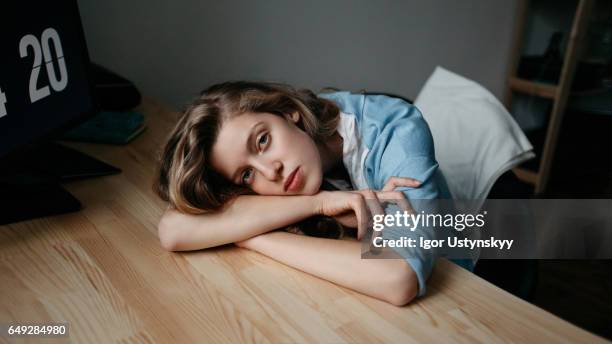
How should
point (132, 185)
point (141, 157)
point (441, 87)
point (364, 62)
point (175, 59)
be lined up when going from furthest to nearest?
point (364, 62) < point (175, 59) < point (441, 87) < point (141, 157) < point (132, 185)

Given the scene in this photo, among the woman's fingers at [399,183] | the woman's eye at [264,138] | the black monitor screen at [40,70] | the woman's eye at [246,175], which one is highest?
the black monitor screen at [40,70]

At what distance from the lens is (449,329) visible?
1.77 feet

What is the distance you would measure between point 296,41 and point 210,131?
94 centimetres

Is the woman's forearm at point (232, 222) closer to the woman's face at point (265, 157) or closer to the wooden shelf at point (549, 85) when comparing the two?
the woman's face at point (265, 157)

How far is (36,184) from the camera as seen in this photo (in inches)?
32.8

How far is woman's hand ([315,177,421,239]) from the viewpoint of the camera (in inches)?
27.6

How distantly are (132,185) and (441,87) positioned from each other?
0.74m

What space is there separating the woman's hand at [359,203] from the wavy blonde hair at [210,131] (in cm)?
15

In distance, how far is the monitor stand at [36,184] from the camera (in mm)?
793

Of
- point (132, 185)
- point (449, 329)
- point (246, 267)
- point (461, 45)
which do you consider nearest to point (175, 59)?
point (132, 185)

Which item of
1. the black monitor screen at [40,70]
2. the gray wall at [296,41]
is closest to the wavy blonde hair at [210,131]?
the black monitor screen at [40,70]

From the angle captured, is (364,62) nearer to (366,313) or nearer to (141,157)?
(141,157)

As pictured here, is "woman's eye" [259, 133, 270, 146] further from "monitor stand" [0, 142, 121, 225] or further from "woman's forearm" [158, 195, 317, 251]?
"monitor stand" [0, 142, 121, 225]

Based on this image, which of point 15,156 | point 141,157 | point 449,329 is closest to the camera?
point 449,329
